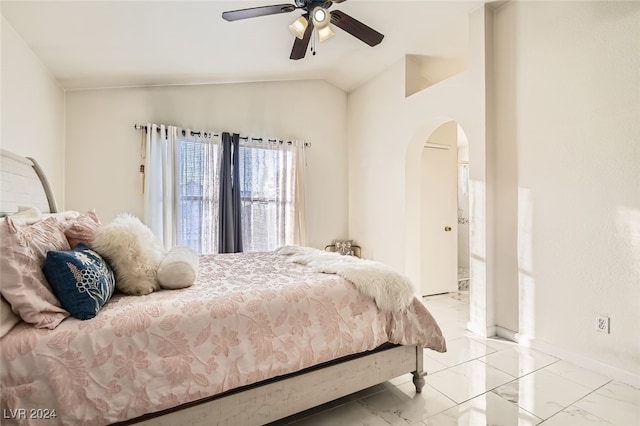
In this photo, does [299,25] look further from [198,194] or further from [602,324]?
[602,324]

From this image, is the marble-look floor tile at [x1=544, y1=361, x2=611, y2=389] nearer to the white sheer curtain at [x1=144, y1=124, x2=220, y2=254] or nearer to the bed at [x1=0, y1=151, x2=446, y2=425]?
the bed at [x1=0, y1=151, x2=446, y2=425]

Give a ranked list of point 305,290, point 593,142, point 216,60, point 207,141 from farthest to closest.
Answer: point 207,141
point 216,60
point 593,142
point 305,290

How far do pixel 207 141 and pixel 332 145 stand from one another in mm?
1848

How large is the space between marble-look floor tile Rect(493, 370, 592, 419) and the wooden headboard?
10.6 feet

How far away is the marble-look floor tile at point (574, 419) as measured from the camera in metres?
1.57

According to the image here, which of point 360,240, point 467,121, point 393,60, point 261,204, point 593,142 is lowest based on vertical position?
point 360,240

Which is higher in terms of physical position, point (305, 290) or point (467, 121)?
point (467, 121)

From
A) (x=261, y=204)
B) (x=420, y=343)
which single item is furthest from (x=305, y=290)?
(x=261, y=204)

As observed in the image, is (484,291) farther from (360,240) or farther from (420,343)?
(360,240)

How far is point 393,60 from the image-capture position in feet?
12.4

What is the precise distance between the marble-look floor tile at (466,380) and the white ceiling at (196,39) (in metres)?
3.10

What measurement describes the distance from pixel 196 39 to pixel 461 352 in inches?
142

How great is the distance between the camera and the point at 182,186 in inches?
142

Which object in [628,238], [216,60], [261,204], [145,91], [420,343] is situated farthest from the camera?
[261,204]
